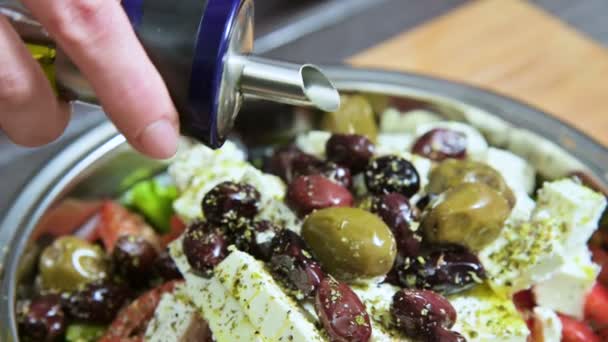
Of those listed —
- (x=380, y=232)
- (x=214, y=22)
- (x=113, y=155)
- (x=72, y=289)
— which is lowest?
(x=72, y=289)

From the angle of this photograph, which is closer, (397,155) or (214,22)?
(214,22)

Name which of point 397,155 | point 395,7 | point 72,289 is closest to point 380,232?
point 397,155

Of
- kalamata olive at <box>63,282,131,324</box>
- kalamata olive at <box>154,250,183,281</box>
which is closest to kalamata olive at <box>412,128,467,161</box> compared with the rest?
kalamata olive at <box>154,250,183,281</box>

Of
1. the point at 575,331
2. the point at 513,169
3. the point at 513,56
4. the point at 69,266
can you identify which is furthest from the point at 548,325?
the point at 513,56

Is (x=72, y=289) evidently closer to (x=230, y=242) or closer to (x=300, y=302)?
(x=230, y=242)

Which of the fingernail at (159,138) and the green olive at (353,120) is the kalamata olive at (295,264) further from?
the green olive at (353,120)

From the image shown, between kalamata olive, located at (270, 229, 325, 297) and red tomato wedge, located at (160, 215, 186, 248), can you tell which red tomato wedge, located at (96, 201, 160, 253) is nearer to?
red tomato wedge, located at (160, 215, 186, 248)

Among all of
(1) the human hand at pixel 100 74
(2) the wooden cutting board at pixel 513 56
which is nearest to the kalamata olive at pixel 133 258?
(1) the human hand at pixel 100 74

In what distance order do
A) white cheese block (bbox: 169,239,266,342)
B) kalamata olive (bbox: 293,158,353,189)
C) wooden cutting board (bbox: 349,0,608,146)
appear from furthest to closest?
Answer: wooden cutting board (bbox: 349,0,608,146)
kalamata olive (bbox: 293,158,353,189)
white cheese block (bbox: 169,239,266,342)
